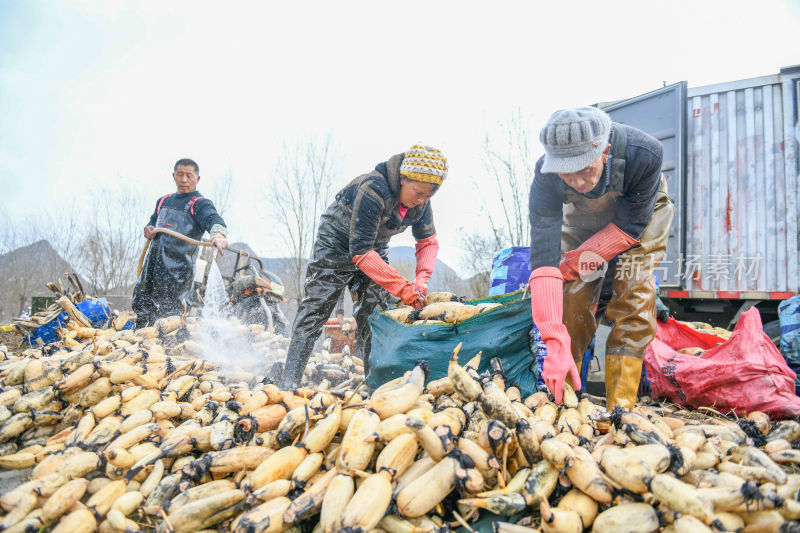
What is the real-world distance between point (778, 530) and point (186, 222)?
496 cm

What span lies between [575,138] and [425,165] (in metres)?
0.96

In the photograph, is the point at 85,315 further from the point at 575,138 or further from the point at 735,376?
→ the point at 735,376

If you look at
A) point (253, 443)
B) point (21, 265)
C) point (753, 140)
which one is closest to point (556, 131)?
point (253, 443)

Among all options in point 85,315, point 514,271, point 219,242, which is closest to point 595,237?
point 514,271

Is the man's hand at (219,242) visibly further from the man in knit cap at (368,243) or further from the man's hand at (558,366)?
the man's hand at (558,366)

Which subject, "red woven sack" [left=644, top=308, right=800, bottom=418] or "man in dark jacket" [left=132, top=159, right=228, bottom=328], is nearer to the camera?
"red woven sack" [left=644, top=308, right=800, bottom=418]

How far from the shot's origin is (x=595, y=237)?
2480mm

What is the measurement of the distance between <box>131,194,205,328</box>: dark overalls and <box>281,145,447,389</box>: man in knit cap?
6.93 feet

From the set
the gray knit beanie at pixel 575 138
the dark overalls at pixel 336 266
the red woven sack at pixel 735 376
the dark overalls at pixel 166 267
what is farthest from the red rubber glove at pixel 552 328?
the dark overalls at pixel 166 267

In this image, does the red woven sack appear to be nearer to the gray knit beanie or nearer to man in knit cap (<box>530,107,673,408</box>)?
man in knit cap (<box>530,107,673,408</box>)

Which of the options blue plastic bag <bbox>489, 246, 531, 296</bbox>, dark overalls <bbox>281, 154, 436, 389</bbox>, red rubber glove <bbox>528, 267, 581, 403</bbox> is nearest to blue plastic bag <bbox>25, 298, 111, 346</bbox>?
dark overalls <bbox>281, 154, 436, 389</bbox>

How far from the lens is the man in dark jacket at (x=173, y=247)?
4.53 meters

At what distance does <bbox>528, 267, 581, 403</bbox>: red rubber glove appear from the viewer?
202 centimetres

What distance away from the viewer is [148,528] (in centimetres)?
141
